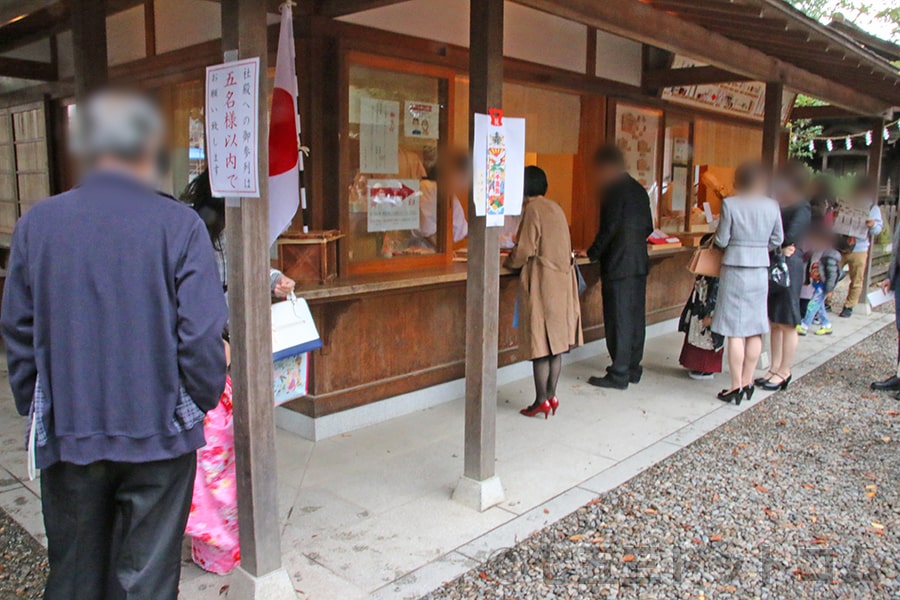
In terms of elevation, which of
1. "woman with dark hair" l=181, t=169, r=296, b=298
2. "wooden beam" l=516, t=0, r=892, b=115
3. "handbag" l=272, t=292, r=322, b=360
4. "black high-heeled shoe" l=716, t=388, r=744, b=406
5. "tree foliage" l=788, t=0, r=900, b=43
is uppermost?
"tree foliage" l=788, t=0, r=900, b=43

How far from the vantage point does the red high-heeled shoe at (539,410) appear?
5.51m

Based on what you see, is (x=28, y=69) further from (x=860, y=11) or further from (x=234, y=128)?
(x=860, y=11)

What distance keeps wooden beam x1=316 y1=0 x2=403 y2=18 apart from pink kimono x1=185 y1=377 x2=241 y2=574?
245 cm

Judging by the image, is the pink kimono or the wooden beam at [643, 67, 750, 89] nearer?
the pink kimono

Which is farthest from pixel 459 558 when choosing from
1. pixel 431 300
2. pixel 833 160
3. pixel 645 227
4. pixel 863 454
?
pixel 833 160

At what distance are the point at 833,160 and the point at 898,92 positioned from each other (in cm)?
971

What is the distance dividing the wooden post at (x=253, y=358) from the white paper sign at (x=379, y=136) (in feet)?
7.39

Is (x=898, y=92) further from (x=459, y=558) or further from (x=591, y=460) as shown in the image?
(x=459, y=558)

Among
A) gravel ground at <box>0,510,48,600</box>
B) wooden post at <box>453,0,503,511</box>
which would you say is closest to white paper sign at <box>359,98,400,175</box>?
wooden post at <box>453,0,503,511</box>

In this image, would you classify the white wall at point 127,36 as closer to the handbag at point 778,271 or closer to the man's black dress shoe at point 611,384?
the man's black dress shoe at point 611,384

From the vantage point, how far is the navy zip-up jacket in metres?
2.00

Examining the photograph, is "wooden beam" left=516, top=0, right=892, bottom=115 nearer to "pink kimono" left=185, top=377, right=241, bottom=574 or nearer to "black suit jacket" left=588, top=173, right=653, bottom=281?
"black suit jacket" left=588, top=173, right=653, bottom=281

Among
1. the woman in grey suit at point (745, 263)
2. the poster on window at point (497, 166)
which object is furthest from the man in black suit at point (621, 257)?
the poster on window at point (497, 166)

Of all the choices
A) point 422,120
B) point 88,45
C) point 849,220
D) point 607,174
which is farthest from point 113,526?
point 849,220
